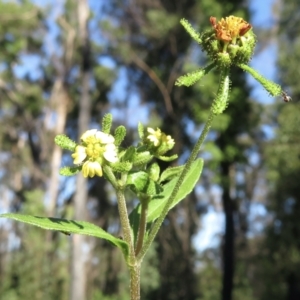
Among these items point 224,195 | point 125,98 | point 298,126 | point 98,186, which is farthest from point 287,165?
point 98,186

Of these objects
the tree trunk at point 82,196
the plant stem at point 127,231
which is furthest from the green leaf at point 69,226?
the tree trunk at point 82,196

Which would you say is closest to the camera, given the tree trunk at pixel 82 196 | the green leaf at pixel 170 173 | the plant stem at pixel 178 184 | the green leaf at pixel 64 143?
the plant stem at pixel 178 184

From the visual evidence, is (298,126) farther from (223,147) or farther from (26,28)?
(26,28)

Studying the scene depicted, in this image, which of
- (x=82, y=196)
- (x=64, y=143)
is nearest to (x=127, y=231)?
(x=64, y=143)

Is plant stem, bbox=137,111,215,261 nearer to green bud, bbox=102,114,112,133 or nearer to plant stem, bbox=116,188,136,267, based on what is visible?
plant stem, bbox=116,188,136,267

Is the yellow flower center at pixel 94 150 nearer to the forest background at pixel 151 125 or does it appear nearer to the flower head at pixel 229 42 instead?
the flower head at pixel 229 42

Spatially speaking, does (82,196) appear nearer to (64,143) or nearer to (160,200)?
(160,200)

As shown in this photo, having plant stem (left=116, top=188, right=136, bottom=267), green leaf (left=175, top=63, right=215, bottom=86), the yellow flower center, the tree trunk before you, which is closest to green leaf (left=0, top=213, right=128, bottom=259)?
plant stem (left=116, top=188, right=136, bottom=267)
